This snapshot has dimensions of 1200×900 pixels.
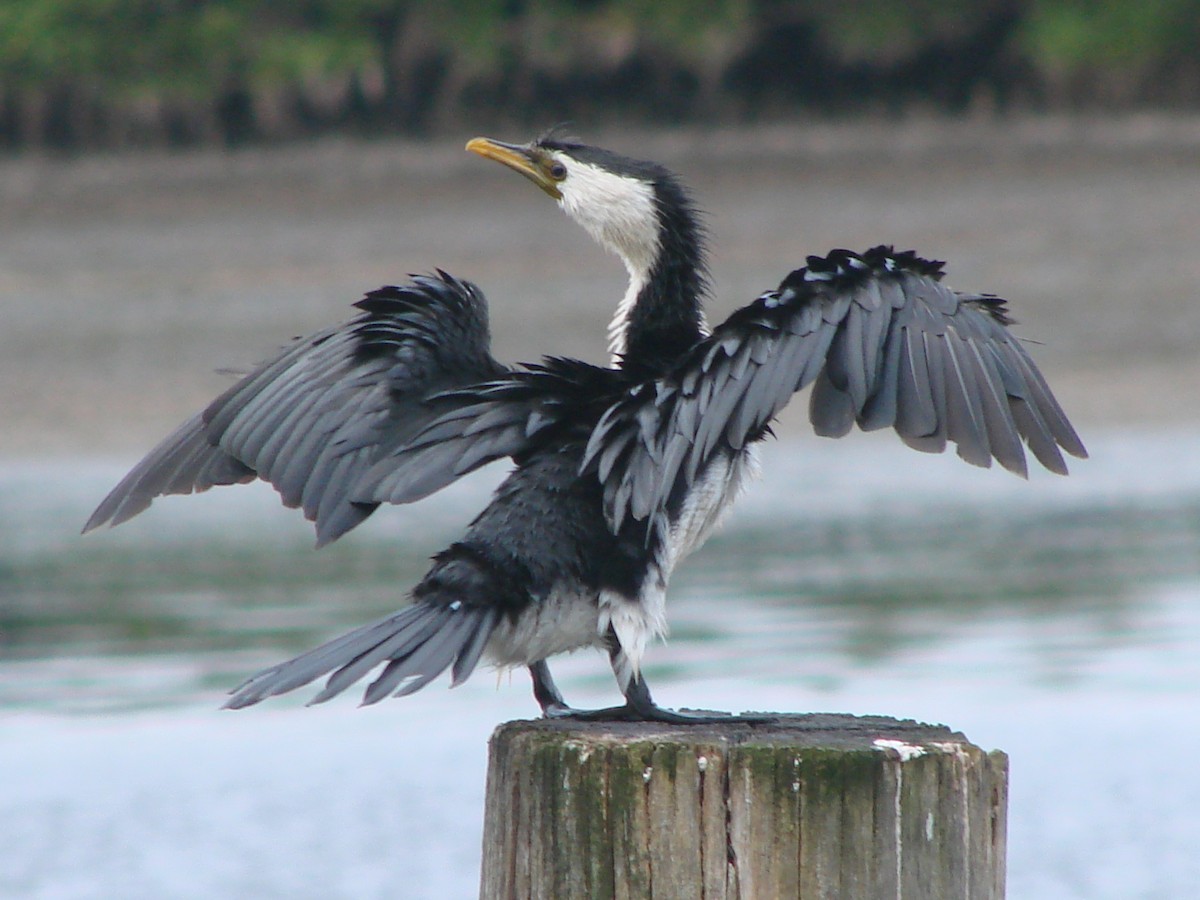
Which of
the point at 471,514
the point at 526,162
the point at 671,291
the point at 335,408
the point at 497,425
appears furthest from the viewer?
the point at 471,514

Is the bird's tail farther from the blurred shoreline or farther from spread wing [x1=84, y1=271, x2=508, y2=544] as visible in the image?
the blurred shoreline

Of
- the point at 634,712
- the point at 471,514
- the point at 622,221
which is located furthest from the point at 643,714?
the point at 471,514

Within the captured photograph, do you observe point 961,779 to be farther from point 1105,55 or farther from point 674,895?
point 1105,55

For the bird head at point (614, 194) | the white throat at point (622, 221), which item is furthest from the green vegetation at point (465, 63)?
the white throat at point (622, 221)

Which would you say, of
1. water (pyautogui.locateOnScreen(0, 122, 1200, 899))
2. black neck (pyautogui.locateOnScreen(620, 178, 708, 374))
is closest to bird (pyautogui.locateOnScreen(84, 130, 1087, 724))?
black neck (pyautogui.locateOnScreen(620, 178, 708, 374))

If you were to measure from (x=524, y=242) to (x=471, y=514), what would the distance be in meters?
4.16

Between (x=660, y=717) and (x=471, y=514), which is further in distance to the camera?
(x=471, y=514)

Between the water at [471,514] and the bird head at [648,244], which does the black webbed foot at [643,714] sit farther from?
the water at [471,514]

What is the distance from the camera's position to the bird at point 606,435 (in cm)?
347

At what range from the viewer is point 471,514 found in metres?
11.5

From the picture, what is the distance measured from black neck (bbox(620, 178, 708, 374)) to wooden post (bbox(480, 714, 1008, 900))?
1.15 m

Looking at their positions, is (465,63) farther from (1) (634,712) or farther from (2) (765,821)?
(2) (765,821)

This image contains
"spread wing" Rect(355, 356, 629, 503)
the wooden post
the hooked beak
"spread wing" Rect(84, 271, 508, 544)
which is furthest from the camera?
the hooked beak

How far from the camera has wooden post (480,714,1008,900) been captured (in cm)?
296
